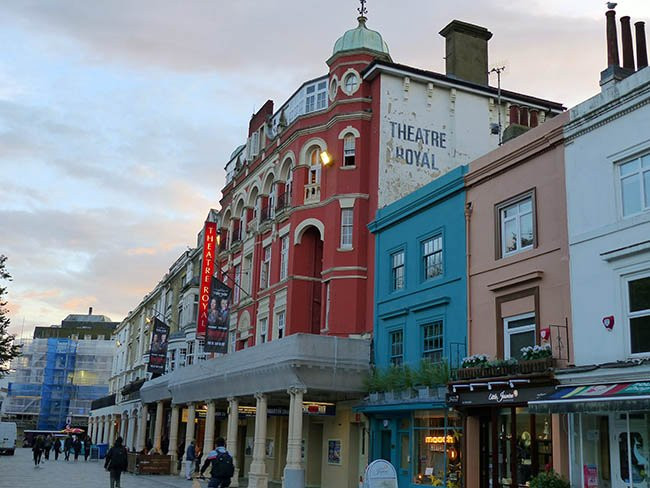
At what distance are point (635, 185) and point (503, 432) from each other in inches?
283

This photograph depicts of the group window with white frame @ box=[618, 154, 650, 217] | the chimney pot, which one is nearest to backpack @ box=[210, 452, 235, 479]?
window with white frame @ box=[618, 154, 650, 217]

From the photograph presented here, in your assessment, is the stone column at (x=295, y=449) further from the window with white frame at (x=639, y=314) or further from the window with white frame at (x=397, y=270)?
the window with white frame at (x=639, y=314)

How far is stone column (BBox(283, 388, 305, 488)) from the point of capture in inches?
957

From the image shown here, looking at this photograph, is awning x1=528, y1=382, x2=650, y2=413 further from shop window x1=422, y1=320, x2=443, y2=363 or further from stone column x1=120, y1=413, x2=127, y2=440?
stone column x1=120, y1=413, x2=127, y2=440

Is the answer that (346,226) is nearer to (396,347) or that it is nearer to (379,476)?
(396,347)

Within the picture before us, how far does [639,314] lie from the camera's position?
14.9 metres

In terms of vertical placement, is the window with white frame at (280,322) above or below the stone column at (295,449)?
above

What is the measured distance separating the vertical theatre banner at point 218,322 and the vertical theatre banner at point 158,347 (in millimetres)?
12086

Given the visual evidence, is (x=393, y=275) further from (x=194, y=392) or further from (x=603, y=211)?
(x=194, y=392)

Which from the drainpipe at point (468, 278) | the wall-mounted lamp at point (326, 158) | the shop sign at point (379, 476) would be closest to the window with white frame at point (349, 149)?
the wall-mounted lamp at point (326, 158)

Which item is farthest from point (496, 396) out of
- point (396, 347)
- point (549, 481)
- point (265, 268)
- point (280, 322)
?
point (265, 268)

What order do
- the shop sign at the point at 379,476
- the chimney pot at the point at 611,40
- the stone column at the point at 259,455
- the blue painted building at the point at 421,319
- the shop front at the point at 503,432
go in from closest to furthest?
the shop sign at the point at 379,476, the shop front at the point at 503,432, the chimney pot at the point at 611,40, the blue painted building at the point at 421,319, the stone column at the point at 259,455

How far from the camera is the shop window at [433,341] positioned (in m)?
22.4

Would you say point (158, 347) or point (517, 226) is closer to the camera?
point (517, 226)
